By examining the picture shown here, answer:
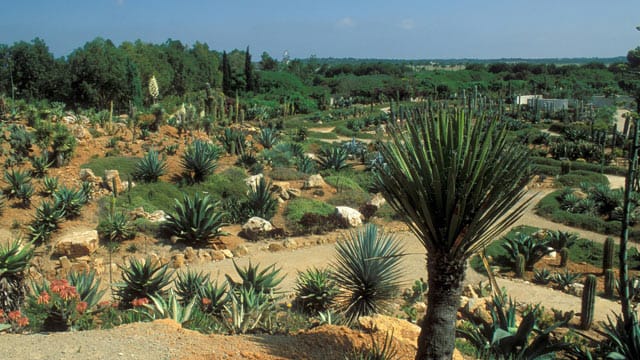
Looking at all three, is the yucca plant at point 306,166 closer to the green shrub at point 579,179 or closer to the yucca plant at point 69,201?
the yucca plant at point 69,201

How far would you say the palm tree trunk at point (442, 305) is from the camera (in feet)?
12.4

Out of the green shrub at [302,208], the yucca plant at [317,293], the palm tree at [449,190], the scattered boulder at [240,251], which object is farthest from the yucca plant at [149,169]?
the palm tree at [449,190]

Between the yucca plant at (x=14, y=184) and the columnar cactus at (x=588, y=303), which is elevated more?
the yucca plant at (x=14, y=184)

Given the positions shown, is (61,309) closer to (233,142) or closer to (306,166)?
(306,166)

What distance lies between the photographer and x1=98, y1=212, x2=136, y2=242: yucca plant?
405 inches

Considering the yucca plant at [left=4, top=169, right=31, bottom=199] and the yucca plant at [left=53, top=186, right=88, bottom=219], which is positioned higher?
the yucca plant at [left=4, top=169, right=31, bottom=199]

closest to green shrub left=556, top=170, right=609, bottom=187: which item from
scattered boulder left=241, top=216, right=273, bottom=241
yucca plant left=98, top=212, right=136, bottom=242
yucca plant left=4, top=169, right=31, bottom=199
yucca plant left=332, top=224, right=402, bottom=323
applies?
scattered boulder left=241, top=216, right=273, bottom=241

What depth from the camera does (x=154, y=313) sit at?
228 inches

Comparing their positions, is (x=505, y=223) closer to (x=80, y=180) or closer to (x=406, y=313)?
(x=406, y=313)

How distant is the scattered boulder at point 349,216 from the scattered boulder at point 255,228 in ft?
5.73

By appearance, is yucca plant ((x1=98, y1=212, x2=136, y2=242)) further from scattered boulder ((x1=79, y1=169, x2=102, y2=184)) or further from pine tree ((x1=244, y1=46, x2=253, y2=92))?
pine tree ((x1=244, y1=46, x2=253, y2=92))

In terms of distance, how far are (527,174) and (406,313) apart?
404 cm

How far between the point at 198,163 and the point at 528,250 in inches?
313

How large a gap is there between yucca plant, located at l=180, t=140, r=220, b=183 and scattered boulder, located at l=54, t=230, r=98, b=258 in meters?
4.22
